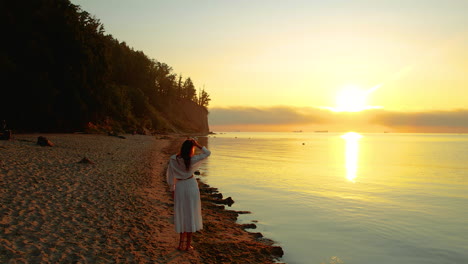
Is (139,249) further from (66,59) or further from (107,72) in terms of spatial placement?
(107,72)

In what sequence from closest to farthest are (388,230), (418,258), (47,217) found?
(47,217) < (418,258) < (388,230)

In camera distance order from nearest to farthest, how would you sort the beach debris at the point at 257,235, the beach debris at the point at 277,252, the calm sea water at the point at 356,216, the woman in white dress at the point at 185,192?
the woman in white dress at the point at 185,192 → the beach debris at the point at 277,252 → the calm sea water at the point at 356,216 → the beach debris at the point at 257,235

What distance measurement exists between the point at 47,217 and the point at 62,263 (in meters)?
3.11

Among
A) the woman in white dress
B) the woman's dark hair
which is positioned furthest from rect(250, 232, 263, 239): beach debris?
the woman's dark hair

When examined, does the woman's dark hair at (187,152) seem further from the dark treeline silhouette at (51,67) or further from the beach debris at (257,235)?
the dark treeline silhouette at (51,67)

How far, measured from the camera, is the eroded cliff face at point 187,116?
449ft

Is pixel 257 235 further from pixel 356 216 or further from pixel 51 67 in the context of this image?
pixel 51 67

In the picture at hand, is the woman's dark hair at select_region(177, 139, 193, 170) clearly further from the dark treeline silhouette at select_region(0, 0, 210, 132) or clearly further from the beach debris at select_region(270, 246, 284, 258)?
the dark treeline silhouette at select_region(0, 0, 210, 132)

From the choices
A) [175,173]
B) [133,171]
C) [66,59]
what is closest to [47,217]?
[175,173]

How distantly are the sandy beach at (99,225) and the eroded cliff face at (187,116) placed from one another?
117171 mm

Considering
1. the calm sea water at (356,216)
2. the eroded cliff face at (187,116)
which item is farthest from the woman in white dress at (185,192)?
the eroded cliff face at (187,116)

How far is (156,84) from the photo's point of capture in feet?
415

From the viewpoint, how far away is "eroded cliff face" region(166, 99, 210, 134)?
449ft

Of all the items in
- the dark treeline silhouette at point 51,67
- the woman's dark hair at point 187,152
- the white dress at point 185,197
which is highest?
the dark treeline silhouette at point 51,67
